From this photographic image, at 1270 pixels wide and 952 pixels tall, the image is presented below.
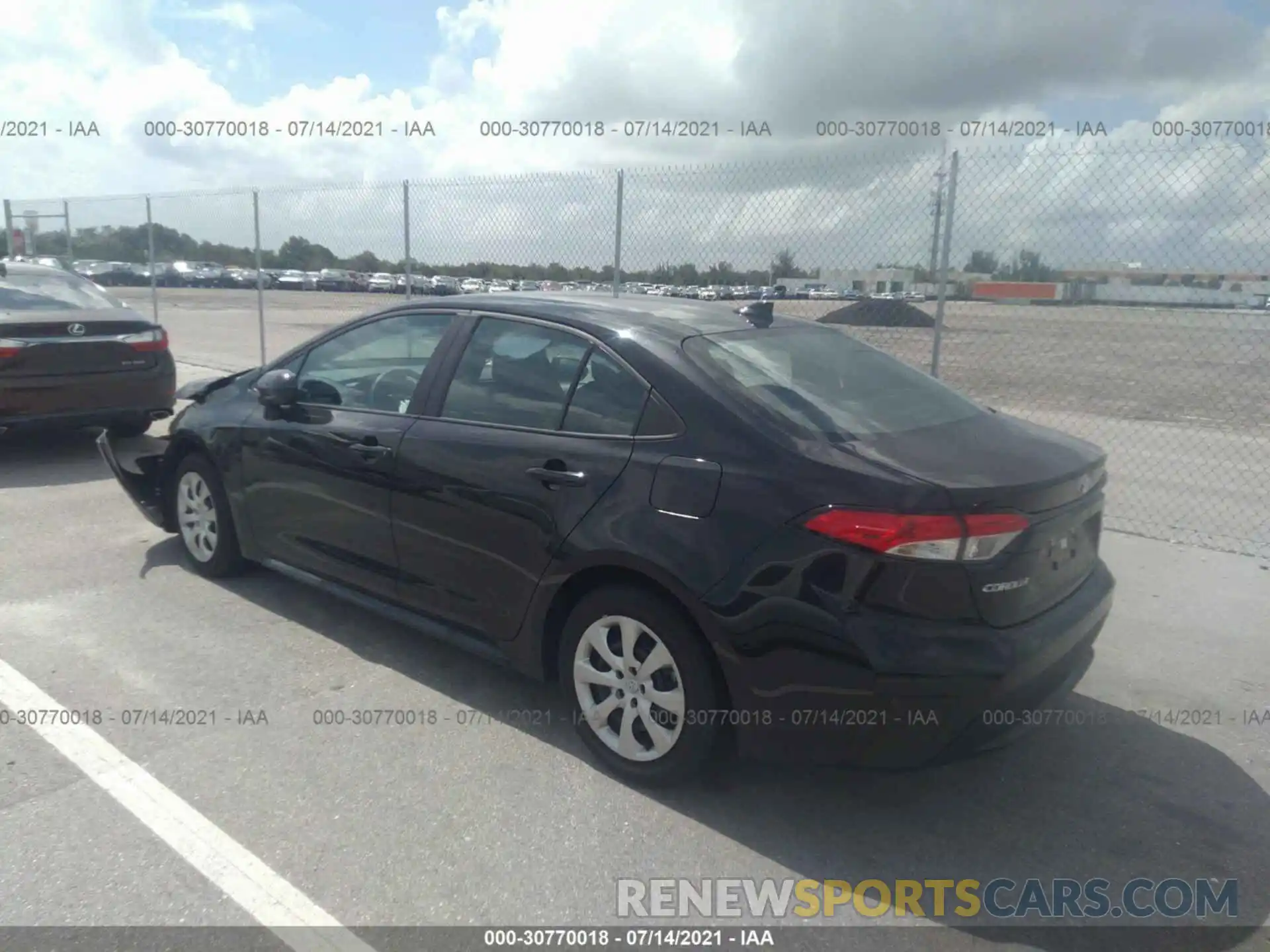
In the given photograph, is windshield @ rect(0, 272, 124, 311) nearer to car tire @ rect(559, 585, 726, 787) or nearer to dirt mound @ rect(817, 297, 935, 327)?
dirt mound @ rect(817, 297, 935, 327)

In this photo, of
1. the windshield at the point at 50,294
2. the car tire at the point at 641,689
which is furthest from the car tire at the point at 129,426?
the car tire at the point at 641,689

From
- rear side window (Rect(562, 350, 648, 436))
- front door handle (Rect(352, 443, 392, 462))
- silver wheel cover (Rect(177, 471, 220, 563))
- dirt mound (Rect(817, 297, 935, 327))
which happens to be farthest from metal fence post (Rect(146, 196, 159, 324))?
rear side window (Rect(562, 350, 648, 436))

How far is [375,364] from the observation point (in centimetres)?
457

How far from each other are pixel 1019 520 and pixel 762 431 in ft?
2.68

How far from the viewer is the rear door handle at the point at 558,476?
11.4ft

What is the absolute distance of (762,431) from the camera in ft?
10.4

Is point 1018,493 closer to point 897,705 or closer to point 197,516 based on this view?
point 897,705

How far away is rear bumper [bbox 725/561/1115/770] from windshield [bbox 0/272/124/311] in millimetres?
7315

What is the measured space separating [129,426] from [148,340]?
0.82 m

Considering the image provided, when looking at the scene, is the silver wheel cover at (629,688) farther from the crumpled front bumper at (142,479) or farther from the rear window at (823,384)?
the crumpled front bumper at (142,479)

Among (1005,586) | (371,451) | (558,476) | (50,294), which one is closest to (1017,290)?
(1005,586)

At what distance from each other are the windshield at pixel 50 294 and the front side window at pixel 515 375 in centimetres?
564

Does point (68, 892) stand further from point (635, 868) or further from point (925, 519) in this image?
point (925, 519)

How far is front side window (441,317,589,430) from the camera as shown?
374cm
